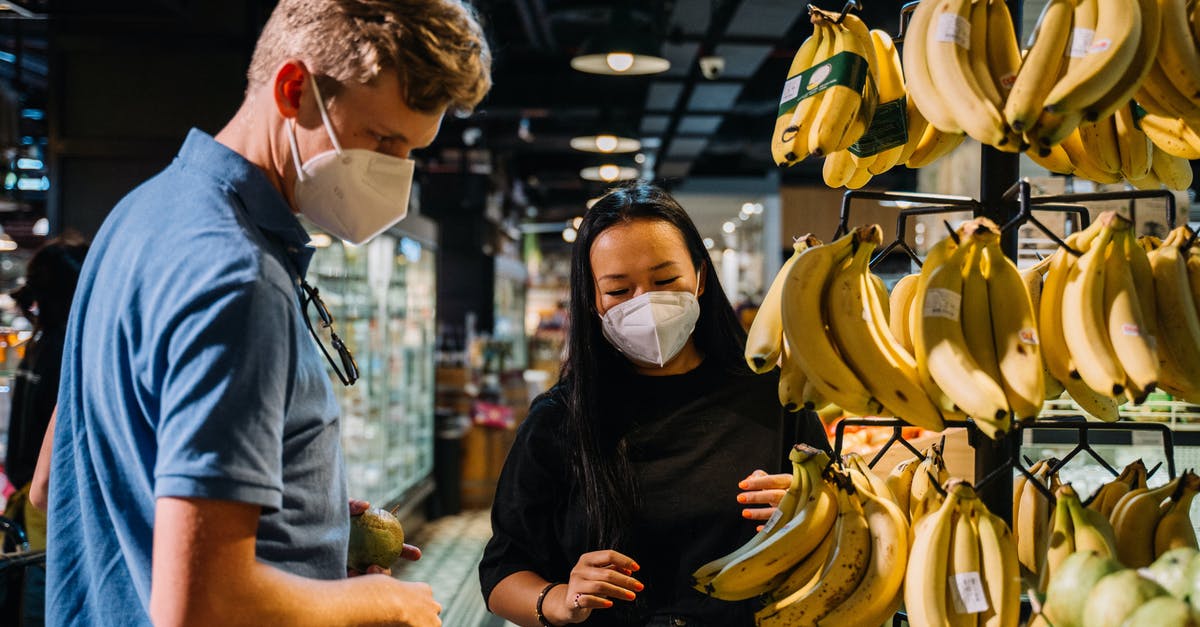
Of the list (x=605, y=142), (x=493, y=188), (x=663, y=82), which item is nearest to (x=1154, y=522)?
(x=605, y=142)

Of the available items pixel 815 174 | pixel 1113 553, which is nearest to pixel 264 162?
pixel 1113 553

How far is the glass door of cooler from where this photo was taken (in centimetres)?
607

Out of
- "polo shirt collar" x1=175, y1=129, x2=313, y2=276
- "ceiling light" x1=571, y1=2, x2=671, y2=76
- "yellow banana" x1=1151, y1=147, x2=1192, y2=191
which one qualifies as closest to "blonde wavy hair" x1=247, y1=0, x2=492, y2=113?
"polo shirt collar" x1=175, y1=129, x2=313, y2=276

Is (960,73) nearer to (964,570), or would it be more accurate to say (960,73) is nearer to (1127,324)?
(1127,324)

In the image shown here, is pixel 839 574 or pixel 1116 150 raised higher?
pixel 1116 150

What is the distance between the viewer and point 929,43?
4.73ft

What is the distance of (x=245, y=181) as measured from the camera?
1.28 m

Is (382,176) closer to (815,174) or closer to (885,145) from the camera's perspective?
(885,145)

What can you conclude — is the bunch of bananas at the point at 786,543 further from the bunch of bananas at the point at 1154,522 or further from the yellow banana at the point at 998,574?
the bunch of bananas at the point at 1154,522

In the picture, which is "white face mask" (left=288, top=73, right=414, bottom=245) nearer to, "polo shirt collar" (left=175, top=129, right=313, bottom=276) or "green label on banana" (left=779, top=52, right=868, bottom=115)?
"polo shirt collar" (left=175, top=129, right=313, bottom=276)

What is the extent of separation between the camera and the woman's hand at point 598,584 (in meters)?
1.80

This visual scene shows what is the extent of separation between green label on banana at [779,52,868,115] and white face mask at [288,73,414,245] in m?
0.60

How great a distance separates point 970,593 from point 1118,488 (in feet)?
1.18

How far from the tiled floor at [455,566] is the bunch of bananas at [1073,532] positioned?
3.83m
